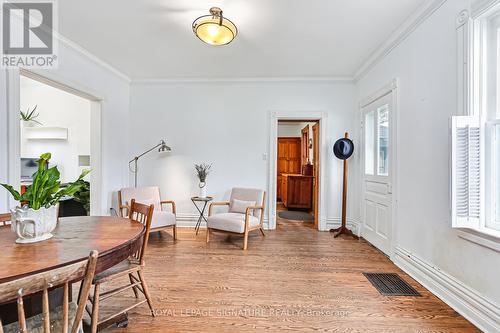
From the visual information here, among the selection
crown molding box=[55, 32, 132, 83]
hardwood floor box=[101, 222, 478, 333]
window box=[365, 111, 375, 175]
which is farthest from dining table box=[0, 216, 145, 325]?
window box=[365, 111, 375, 175]

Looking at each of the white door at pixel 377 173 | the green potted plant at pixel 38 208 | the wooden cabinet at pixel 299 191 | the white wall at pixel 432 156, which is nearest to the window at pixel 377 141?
the white door at pixel 377 173

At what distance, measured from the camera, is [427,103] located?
2.33 meters

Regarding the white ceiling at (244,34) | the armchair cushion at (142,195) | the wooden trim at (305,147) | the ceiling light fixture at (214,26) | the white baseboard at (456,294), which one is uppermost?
the white ceiling at (244,34)

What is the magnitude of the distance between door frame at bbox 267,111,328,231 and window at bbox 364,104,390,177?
72cm

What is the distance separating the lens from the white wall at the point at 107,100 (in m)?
3.08

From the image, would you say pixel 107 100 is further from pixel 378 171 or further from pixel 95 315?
pixel 378 171

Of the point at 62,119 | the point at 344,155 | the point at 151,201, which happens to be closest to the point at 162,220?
the point at 151,201

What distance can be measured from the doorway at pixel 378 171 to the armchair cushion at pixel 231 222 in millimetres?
1723

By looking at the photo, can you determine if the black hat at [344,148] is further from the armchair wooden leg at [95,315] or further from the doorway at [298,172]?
the armchair wooden leg at [95,315]

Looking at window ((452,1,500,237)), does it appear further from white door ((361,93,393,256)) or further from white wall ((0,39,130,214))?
white wall ((0,39,130,214))

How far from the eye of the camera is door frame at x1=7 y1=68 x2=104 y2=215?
2.33 m

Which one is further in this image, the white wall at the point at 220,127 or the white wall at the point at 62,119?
the white wall at the point at 62,119

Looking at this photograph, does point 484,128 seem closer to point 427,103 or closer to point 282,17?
point 427,103

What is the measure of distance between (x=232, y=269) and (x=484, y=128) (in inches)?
102
